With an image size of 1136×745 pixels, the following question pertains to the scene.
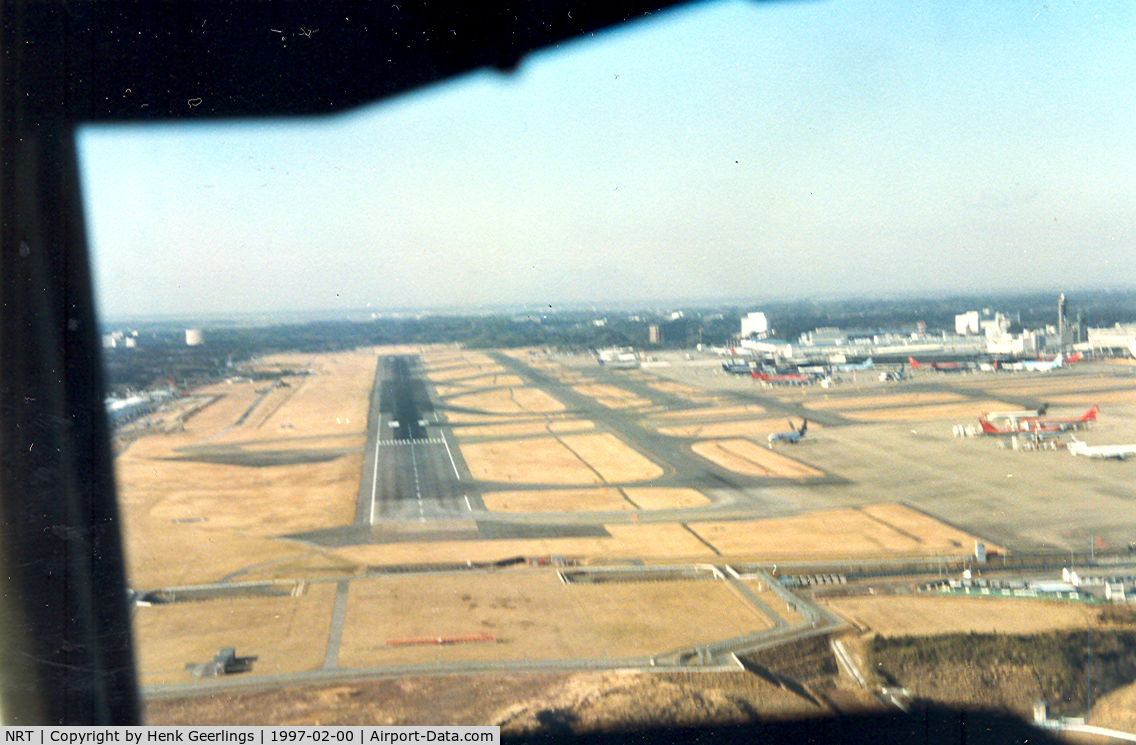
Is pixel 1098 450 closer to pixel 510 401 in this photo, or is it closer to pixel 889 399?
pixel 889 399

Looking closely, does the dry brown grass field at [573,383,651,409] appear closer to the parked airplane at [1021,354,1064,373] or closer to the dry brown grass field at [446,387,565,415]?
the dry brown grass field at [446,387,565,415]

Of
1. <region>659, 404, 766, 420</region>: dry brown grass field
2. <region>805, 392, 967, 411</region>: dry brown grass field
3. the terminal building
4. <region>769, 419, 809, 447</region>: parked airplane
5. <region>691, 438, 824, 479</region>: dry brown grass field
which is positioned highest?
the terminal building

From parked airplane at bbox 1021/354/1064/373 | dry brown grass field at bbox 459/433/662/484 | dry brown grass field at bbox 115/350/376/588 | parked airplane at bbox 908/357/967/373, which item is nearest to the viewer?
dry brown grass field at bbox 115/350/376/588

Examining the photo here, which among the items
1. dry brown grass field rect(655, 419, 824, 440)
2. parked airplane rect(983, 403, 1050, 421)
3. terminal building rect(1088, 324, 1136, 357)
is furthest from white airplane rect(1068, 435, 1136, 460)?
dry brown grass field rect(655, 419, 824, 440)

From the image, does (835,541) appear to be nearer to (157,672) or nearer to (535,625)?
(535,625)

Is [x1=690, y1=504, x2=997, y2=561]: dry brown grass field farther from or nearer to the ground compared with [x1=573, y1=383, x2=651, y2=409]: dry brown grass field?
nearer to the ground

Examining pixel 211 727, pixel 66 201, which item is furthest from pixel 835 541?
pixel 66 201
